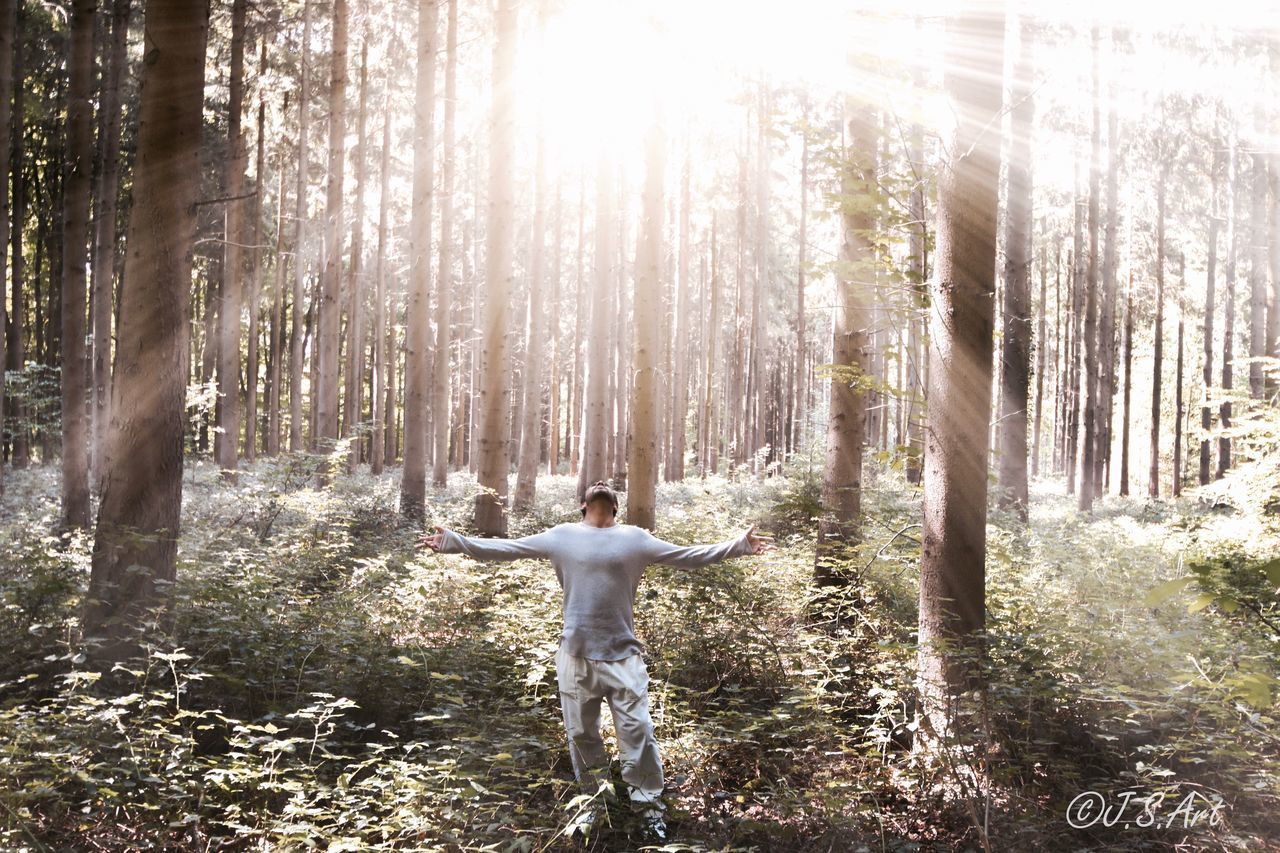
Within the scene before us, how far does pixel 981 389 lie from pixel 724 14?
19.9ft

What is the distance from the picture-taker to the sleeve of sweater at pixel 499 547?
5363mm

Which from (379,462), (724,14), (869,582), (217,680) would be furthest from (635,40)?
(379,462)

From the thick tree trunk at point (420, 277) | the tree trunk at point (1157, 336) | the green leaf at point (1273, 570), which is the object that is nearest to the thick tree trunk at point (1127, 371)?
the tree trunk at point (1157, 336)

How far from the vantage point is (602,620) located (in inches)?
204

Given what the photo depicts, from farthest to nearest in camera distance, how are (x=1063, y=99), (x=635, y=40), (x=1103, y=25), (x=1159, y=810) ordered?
1. (x=1063, y=99)
2. (x=1103, y=25)
3. (x=635, y=40)
4. (x=1159, y=810)

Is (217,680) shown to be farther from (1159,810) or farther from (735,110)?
(735,110)

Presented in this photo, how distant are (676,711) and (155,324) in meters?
4.96

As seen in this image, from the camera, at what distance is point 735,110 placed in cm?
2638

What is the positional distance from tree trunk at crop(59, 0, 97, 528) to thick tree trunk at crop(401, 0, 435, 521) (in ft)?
15.0

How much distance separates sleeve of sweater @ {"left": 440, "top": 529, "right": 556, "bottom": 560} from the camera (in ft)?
17.6

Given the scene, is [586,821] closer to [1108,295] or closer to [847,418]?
[847,418]

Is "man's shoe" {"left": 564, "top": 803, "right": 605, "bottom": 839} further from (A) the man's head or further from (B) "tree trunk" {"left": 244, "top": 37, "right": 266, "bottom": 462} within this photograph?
(B) "tree trunk" {"left": 244, "top": 37, "right": 266, "bottom": 462}

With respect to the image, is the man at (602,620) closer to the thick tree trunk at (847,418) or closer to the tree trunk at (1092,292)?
the thick tree trunk at (847,418)

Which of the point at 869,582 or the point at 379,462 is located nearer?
the point at 869,582
